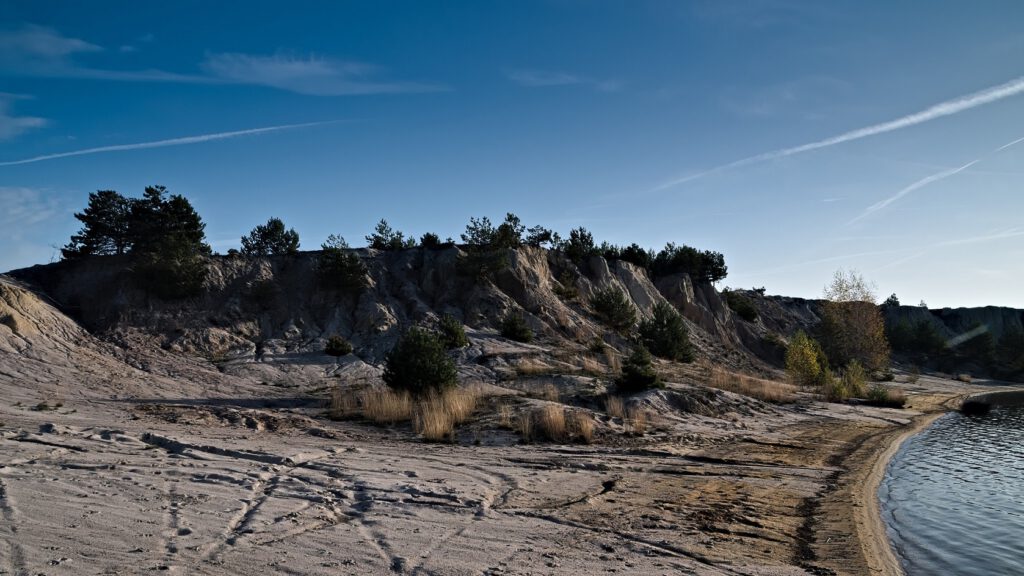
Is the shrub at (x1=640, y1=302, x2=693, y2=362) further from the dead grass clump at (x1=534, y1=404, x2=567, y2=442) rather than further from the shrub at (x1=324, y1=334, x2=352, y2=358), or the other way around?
the dead grass clump at (x1=534, y1=404, x2=567, y2=442)

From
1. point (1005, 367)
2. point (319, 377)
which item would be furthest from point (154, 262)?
point (1005, 367)

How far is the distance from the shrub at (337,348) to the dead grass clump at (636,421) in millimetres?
16155

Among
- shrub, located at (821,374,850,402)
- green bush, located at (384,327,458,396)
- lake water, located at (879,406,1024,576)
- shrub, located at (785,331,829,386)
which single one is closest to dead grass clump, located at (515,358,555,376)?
green bush, located at (384,327,458,396)

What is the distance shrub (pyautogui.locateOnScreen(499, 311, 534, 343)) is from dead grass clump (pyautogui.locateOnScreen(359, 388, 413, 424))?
14.9m

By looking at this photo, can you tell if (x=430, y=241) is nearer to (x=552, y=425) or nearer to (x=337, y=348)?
(x=337, y=348)

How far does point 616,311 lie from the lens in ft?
132

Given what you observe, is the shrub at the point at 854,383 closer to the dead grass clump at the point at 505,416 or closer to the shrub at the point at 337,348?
the dead grass clump at the point at 505,416

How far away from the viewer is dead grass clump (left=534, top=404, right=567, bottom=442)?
47.3ft

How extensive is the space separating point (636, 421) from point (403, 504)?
975cm

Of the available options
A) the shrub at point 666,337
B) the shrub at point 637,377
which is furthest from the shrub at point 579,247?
the shrub at point 637,377

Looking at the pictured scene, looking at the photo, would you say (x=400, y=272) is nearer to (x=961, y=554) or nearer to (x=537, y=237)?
(x=537, y=237)

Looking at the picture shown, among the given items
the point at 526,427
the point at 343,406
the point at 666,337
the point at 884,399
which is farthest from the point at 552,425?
the point at 884,399

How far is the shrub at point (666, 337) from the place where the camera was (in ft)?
111

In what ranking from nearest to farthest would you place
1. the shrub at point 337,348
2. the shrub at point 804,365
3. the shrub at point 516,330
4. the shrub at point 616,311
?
the shrub at point 337,348, the shrub at point 804,365, the shrub at point 516,330, the shrub at point 616,311
